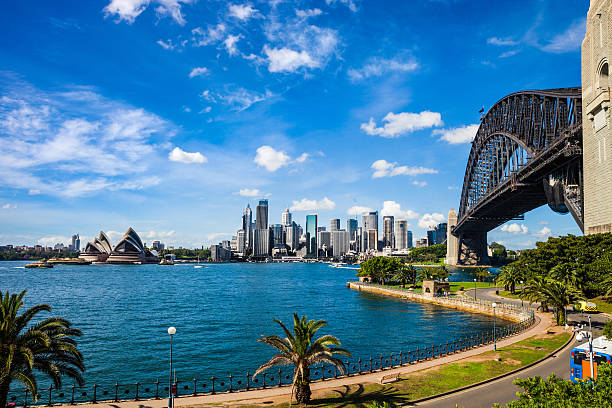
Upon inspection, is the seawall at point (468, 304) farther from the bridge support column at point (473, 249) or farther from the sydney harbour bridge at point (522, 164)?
the bridge support column at point (473, 249)

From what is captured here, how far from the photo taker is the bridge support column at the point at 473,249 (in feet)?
632

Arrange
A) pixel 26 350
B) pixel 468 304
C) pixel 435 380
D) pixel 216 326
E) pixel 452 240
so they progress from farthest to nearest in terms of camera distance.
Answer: pixel 452 240, pixel 468 304, pixel 216 326, pixel 435 380, pixel 26 350

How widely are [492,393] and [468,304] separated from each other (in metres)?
50.2

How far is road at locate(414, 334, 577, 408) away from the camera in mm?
22781

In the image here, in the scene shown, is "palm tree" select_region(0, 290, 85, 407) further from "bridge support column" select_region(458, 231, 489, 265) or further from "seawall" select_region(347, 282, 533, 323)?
"bridge support column" select_region(458, 231, 489, 265)

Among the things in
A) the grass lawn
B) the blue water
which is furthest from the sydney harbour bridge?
the grass lawn

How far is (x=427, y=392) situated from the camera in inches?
968

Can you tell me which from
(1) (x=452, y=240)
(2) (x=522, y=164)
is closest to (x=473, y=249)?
(1) (x=452, y=240)

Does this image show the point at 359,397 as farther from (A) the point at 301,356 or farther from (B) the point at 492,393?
(B) the point at 492,393

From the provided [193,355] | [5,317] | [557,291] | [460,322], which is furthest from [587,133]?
[5,317]

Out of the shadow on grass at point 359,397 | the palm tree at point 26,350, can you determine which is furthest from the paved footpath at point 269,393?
the palm tree at point 26,350

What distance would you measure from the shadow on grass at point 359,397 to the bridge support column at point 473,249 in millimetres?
180492

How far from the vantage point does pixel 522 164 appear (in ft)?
344

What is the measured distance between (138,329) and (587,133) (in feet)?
248
